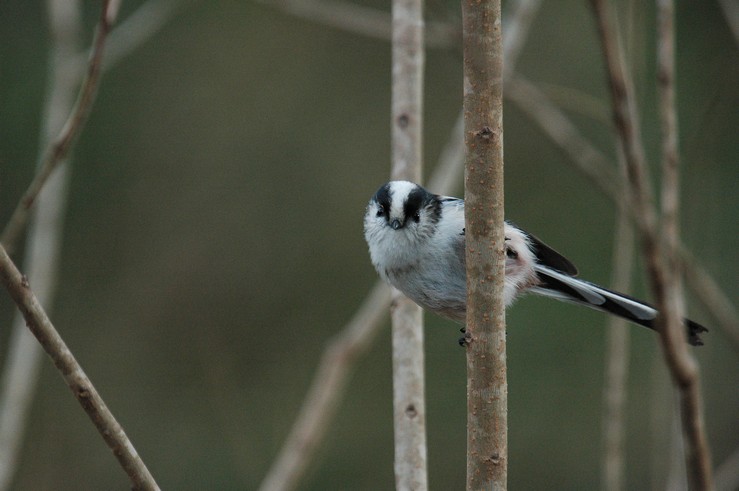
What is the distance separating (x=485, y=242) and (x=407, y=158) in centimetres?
96

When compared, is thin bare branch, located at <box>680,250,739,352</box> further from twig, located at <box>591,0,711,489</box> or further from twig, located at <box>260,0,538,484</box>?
twig, located at <box>591,0,711,489</box>

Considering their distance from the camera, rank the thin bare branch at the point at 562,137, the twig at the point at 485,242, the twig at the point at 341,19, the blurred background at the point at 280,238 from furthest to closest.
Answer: the blurred background at the point at 280,238 < the twig at the point at 341,19 < the thin bare branch at the point at 562,137 < the twig at the point at 485,242

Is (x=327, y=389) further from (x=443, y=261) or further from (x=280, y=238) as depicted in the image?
(x=280, y=238)

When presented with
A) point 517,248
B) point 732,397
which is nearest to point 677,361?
point 517,248

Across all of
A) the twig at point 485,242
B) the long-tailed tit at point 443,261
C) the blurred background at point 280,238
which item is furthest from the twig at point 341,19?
the blurred background at point 280,238

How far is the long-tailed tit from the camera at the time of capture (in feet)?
9.80

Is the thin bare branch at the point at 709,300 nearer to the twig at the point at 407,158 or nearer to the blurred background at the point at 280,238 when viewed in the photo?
the twig at the point at 407,158

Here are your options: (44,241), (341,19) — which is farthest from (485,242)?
(341,19)

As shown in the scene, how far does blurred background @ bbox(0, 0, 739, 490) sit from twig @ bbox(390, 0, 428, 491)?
381 centimetres

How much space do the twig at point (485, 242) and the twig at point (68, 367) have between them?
2.21 ft

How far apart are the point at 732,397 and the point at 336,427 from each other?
3043 millimetres

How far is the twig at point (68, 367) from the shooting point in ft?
5.33

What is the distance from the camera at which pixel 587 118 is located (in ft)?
23.5

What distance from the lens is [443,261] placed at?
305 centimetres
